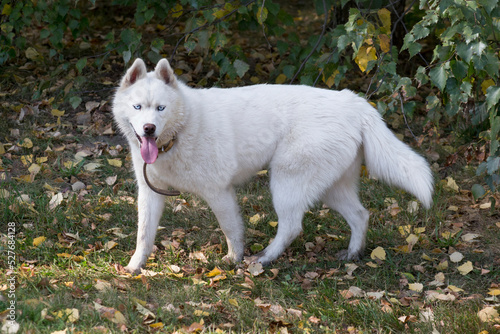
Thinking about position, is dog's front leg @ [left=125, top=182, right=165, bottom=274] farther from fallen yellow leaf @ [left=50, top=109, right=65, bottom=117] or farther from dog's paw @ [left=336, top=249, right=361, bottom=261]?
fallen yellow leaf @ [left=50, top=109, right=65, bottom=117]

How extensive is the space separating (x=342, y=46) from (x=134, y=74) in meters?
1.46

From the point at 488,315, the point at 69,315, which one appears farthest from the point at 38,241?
the point at 488,315

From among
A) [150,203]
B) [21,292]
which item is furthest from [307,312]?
[21,292]

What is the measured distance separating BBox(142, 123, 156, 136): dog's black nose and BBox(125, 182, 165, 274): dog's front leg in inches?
22.3

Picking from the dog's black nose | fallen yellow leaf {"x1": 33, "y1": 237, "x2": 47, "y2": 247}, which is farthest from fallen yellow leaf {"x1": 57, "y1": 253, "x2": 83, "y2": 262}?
the dog's black nose

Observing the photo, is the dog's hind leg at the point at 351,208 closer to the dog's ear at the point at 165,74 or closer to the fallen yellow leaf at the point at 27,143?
the dog's ear at the point at 165,74

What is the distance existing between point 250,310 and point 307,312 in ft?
1.08

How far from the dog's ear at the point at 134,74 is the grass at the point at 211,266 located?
3.88 feet

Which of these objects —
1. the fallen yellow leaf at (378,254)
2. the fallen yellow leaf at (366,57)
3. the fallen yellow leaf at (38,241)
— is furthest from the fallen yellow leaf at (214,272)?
the fallen yellow leaf at (366,57)

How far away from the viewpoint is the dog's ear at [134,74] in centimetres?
348

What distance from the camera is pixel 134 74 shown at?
3523 mm

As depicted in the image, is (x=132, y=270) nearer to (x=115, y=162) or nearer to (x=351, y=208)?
(x=351, y=208)

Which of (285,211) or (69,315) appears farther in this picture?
(285,211)

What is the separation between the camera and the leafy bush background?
326 centimetres
